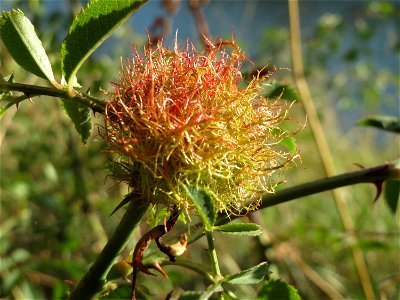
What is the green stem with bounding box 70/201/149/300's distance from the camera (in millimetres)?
659

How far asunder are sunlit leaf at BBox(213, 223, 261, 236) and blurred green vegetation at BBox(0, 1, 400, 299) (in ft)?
0.80

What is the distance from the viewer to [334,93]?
4.10 meters

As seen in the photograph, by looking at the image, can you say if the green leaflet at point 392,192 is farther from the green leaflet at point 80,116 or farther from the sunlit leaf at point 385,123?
the green leaflet at point 80,116

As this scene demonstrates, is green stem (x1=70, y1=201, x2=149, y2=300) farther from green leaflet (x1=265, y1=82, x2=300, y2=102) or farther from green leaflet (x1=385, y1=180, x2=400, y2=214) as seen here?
green leaflet (x1=385, y1=180, x2=400, y2=214)

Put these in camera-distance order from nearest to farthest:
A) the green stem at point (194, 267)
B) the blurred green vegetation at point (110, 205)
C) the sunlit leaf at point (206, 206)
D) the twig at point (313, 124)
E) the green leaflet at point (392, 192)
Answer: the sunlit leaf at point (206, 206), the green stem at point (194, 267), the green leaflet at point (392, 192), the twig at point (313, 124), the blurred green vegetation at point (110, 205)

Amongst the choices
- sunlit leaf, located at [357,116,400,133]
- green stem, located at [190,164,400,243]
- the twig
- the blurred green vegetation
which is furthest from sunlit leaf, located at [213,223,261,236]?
the twig

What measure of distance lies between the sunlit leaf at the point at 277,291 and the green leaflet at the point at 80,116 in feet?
1.09

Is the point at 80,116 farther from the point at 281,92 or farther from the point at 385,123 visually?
the point at 385,123

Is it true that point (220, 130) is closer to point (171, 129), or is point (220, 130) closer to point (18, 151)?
point (171, 129)

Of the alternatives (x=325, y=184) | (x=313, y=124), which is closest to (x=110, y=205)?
(x=313, y=124)

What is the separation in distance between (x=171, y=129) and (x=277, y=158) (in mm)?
191

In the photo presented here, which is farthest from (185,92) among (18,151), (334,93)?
(334,93)

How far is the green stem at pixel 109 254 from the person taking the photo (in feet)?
2.16

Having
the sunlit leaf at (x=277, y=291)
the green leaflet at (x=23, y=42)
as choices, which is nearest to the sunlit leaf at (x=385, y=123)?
the sunlit leaf at (x=277, y=291)
